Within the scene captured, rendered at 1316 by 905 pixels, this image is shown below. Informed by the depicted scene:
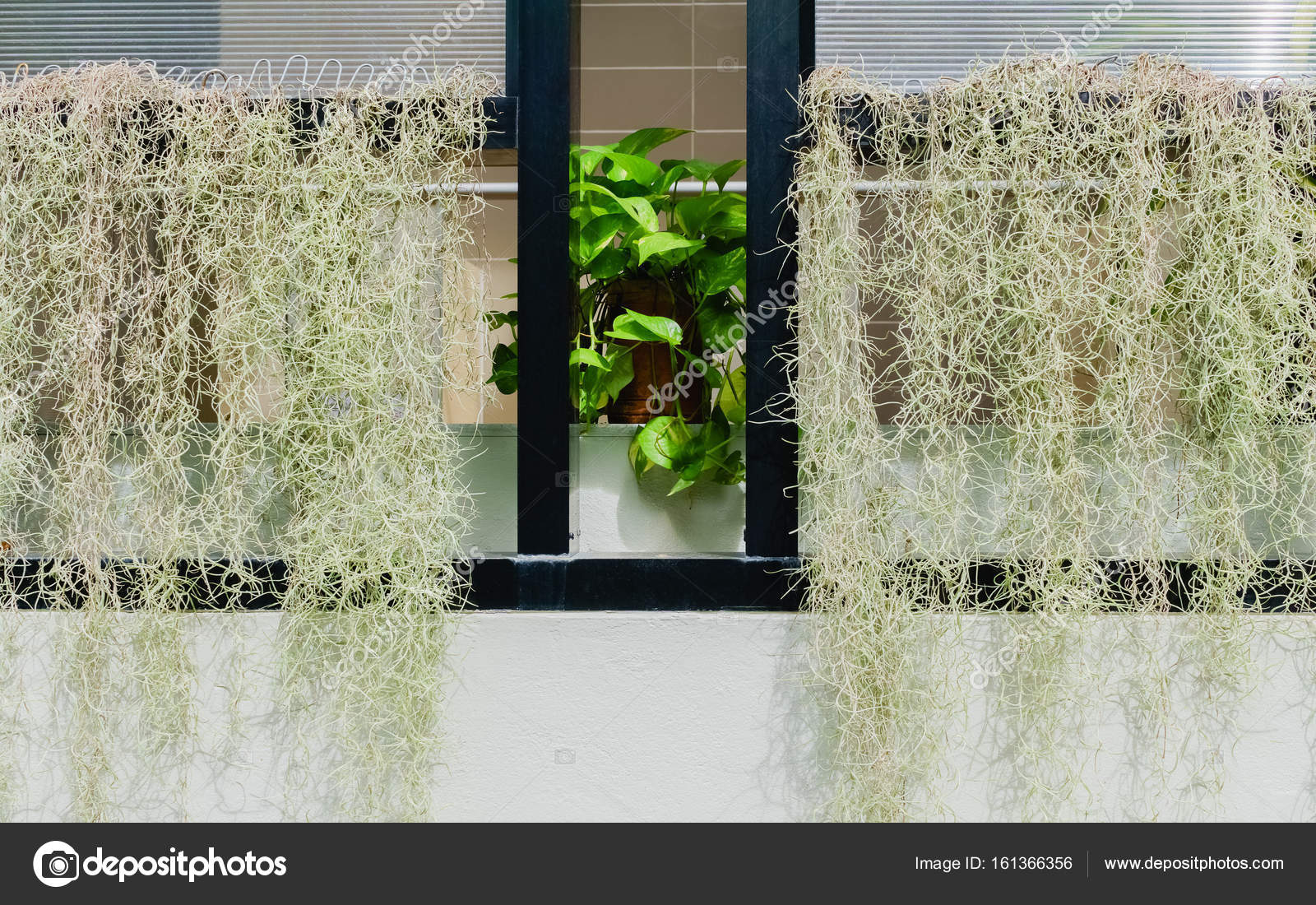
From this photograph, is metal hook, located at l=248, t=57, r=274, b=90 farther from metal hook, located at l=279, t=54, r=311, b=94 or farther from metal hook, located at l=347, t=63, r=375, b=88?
metal hook, located at l=347, t=63, r=375, b=88

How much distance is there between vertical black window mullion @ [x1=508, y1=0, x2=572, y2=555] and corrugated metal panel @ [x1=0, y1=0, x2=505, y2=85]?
0.23 feet

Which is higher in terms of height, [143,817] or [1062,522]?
[1062,522]

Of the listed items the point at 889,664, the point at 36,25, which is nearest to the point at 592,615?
the point at 889,664

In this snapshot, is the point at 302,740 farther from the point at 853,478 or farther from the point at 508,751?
the point at 853,478

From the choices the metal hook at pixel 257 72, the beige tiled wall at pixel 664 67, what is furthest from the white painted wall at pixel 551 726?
the beige tiled wall at pixel 664 67

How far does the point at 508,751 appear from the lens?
127cm

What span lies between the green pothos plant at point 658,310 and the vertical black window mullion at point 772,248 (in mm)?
112

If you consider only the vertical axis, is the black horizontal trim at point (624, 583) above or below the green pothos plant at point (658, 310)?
below

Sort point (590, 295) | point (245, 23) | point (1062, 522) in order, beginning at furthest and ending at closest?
point (590, 295), point (245, 23), point (1062, 522)

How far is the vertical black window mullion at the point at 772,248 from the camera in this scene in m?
1.26

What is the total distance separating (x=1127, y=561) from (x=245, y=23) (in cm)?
155

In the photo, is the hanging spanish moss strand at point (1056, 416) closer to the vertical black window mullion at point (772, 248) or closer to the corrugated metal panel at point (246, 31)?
the vertical black window mullion at point (772, 248)
